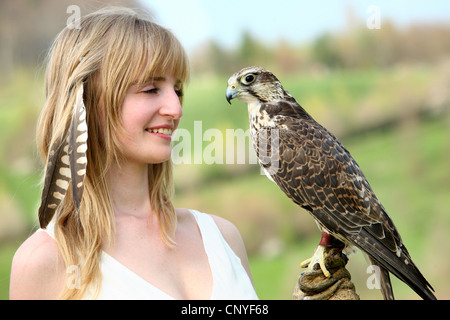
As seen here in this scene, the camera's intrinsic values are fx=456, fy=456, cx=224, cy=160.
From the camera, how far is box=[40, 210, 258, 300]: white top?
121 centimetres

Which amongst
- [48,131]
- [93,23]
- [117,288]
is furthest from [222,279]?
[93,23]

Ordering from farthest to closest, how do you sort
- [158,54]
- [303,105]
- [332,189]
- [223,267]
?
[303,105]
[332,189]
[223,267]
[158,54]

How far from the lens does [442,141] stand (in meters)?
3.96

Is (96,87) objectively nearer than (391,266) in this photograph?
Yes

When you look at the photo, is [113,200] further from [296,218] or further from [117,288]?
[296,218]

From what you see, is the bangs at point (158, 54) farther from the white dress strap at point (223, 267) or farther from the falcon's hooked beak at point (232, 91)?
the white dress strap at point (223, 267)

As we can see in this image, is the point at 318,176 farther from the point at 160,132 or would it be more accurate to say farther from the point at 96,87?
the point at 96,87

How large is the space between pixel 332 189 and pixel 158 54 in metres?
0.75

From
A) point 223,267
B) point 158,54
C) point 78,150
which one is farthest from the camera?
point 223,267

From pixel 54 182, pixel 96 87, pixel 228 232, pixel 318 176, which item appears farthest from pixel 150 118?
pixel 318 176

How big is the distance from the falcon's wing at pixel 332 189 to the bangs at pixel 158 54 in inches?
17.8

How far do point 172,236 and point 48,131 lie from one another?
481 mm

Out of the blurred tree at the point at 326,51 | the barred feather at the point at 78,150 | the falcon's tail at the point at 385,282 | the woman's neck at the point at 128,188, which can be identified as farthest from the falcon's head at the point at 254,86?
the blurred tree at the point at 326,51

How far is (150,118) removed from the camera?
1.29 m
